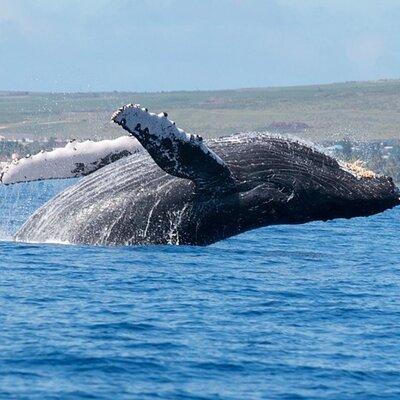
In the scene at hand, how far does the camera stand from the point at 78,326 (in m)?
11.5

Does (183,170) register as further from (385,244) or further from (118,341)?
(385,244)

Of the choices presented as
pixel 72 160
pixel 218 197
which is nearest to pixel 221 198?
pixel 218 197

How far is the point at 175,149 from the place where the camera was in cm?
1427

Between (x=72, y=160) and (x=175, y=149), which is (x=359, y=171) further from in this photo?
(x=72, y=160)

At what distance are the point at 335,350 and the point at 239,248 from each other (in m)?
7.88

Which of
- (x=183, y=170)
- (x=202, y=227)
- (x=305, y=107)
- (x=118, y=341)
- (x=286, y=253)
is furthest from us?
(x=305, y=107)

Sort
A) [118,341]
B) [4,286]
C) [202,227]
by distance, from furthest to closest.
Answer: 1. [202,227]
2. [4,286]
3. [118,341]

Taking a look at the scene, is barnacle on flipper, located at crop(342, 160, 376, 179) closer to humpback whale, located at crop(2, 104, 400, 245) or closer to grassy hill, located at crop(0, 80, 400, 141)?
humpback whale, located at crop(2, 104, 400, 245)

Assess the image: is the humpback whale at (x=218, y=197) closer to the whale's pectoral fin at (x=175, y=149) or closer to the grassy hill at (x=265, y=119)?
the whale's pectoral fin at (x=175, y=149)

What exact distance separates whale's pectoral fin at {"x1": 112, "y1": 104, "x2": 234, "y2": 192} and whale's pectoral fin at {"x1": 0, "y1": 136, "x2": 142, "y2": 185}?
71.0 inches

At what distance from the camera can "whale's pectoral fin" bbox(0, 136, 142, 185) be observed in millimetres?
16453

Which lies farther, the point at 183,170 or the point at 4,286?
the point at 183,170

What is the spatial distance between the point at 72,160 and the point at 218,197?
2475 millimetres

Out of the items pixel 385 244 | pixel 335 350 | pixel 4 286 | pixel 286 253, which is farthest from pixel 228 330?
pixel 385 244
